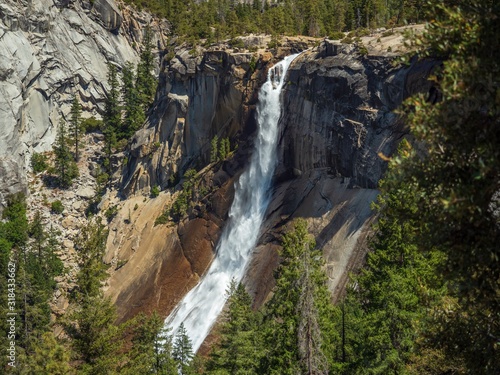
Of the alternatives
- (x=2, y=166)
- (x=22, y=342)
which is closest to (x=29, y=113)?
(x=2, y=166)

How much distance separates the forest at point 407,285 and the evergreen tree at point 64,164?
1949cm

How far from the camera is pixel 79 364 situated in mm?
18156

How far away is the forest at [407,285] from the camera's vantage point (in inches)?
271

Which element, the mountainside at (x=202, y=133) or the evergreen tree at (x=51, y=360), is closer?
the evergreen tree at (x=51, y=360)

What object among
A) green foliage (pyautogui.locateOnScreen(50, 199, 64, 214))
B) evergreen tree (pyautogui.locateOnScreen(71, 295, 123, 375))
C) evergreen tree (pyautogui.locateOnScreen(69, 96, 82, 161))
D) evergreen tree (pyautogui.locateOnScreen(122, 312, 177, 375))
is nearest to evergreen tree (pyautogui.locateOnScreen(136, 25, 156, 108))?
evergreen tree (pyautogui.locateOnScreen(69, 96, 82, 161))

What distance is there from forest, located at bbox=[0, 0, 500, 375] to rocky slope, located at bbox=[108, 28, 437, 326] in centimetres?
937

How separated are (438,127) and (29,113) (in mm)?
68156

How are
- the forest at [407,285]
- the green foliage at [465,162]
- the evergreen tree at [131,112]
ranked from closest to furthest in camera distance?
the green foliage at [465,162] < the forest at [407,285] < the evergreen tree at [131,112]

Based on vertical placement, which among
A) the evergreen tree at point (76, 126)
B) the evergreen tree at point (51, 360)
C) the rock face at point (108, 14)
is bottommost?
the evergreen tree at point (51, 360)

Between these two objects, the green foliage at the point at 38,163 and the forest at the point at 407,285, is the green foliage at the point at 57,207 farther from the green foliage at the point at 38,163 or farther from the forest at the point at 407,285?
the forest at the point at 407,285

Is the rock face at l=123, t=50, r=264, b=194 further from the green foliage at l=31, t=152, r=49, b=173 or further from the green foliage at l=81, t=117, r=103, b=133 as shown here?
the green foliage at l=31, t=152, r=49, b=173

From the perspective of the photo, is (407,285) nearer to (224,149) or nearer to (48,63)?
(224,149)

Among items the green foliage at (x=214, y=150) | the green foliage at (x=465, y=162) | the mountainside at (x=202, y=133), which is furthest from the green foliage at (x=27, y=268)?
the green foliage at (x=465, y=162)

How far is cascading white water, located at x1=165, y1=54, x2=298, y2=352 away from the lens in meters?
41.3
